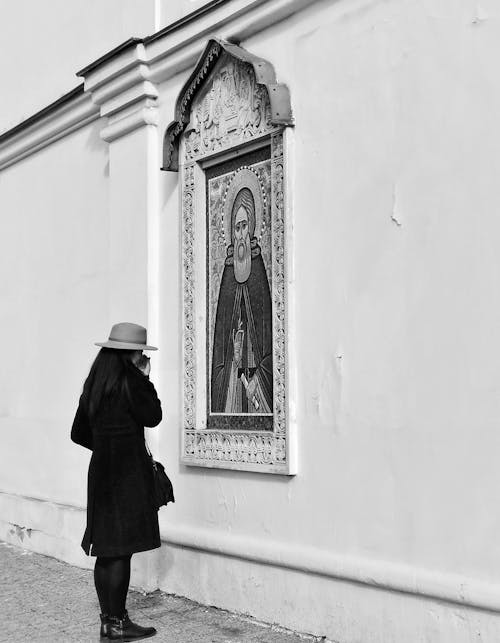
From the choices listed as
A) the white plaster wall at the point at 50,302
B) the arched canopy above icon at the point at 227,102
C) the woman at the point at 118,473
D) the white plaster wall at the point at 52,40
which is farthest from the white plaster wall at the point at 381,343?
the white plaster wall at the point at 52,40

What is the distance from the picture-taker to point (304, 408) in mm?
5801

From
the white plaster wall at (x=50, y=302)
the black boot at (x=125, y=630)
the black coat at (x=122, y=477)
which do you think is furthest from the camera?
the white plaster wall at (x=50, y=302)

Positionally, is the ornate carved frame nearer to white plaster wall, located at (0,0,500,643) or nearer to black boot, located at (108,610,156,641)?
white plaster wall, located at (0,0,500,643)

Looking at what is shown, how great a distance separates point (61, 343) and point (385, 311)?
3969 millimetres

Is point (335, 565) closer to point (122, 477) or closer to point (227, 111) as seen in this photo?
point (122, 477)

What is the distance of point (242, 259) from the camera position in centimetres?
642

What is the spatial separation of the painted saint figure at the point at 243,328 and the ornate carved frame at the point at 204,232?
140 millimetres

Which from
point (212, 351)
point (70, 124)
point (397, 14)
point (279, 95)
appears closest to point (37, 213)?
point (70, 124)

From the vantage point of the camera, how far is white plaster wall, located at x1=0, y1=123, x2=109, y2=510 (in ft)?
26.8

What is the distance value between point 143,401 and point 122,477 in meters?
0.42

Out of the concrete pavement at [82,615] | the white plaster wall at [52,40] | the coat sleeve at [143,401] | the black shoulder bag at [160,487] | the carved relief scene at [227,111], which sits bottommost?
the concrete pavement at [82,615]

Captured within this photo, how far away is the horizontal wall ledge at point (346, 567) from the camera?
4.68 meters

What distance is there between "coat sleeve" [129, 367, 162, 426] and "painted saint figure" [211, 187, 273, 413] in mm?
759

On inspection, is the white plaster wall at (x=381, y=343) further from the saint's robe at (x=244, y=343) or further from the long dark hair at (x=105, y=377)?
the long dark hair at (x=105, y=377)
